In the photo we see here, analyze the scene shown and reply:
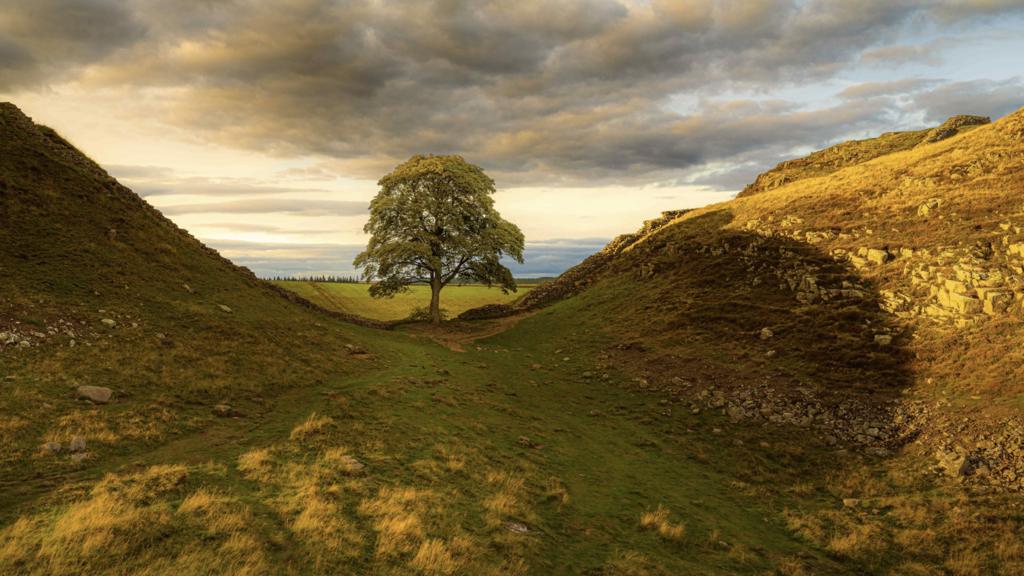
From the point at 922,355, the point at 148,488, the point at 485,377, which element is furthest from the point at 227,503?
the point at 922,355

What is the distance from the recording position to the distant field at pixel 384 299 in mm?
96381

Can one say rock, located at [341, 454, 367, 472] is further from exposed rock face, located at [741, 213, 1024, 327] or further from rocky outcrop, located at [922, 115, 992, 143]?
rocky outcrop, located at [922, 115, 992, 143]

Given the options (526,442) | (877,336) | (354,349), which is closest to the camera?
(526,442)

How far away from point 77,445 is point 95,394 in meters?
3.22

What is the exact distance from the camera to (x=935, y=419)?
1742cm

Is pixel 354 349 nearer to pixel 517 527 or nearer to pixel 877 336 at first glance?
pixel 517 527

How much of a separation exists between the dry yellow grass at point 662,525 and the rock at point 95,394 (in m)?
16.2

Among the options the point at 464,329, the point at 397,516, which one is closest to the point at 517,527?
the point at 397,516

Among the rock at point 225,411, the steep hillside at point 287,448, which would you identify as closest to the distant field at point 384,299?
the steep hillside at point 287,448

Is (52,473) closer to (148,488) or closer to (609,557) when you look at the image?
(148,488)

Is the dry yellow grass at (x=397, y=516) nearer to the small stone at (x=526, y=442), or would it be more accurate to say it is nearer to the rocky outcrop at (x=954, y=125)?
the small stone at (x=526, y=442)

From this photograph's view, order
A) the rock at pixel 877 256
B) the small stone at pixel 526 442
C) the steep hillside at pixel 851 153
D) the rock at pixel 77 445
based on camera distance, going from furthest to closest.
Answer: the steep hillside at pixel 851 153, the rock at pixel 877 256, the small stone at pixel 526 442, the rock at pixel 77 445

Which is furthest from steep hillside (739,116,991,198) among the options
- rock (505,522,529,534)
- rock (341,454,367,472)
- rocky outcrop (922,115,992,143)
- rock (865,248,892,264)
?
rock (341,454,367,472)

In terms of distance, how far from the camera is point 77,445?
11.2 meters
